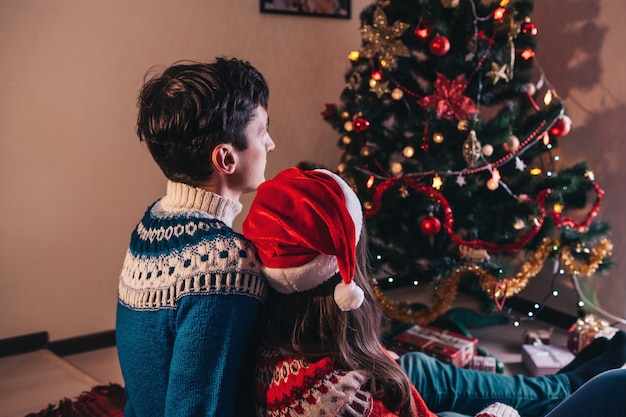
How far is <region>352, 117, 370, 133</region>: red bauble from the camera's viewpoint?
2311mm

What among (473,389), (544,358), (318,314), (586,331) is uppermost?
(318,314)

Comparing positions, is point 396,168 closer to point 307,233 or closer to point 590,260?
point 590,260

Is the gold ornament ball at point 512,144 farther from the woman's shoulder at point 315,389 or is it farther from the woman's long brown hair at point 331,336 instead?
the woman's shoulder at point 315,389

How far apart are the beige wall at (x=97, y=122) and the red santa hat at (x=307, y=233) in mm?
1726

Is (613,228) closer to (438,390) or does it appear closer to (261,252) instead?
(438,390)

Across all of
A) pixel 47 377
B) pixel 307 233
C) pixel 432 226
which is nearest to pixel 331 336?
pixel 307 233

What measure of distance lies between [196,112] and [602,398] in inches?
34.7

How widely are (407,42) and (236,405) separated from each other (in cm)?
174

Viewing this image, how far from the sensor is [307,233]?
2.86 ft

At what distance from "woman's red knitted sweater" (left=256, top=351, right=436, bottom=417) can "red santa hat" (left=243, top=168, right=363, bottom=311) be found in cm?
11

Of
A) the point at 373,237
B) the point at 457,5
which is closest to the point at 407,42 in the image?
the point at 457,5

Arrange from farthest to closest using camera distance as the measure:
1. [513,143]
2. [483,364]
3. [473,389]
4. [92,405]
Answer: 1. [513,143]
2. [483,364]
3. [92,405]
4. [473,389]

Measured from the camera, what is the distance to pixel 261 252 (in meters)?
0.94

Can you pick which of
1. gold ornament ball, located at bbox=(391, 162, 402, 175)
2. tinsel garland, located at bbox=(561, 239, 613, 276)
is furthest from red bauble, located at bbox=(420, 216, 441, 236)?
tinsel garland, located at bbox=(561, 239, 613, 276)
